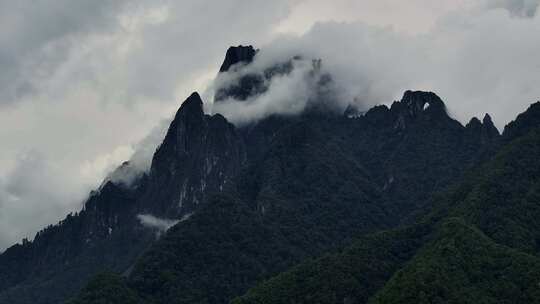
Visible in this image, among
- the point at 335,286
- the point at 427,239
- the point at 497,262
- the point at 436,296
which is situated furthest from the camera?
the point at 427,239

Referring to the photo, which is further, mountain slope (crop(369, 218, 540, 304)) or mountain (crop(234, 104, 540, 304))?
mountain (crop(234, 104, 540, 304))

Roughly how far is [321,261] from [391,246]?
15756 mm

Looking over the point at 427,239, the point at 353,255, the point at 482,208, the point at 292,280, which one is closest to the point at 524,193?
the point at 482,208

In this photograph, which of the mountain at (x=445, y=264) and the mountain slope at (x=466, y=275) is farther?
the mountain at (x=445, y=264)

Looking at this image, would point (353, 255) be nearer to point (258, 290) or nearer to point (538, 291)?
point (258, 290)

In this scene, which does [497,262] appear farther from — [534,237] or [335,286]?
[335,286]

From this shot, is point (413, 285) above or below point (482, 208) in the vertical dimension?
below

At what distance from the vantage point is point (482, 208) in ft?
637

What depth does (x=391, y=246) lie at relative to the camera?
19388 centimetres

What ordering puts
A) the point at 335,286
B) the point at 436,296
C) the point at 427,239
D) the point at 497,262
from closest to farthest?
1. the point at 436,296
2. the point at 497,262
3. the point at 335,286
4. the point at 427,239

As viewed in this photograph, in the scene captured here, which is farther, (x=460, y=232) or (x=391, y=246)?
(x=391, y=246)

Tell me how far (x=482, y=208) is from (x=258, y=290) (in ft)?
167

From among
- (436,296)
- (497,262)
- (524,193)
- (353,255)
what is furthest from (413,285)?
(524,193)

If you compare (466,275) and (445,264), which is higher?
(445,264)
